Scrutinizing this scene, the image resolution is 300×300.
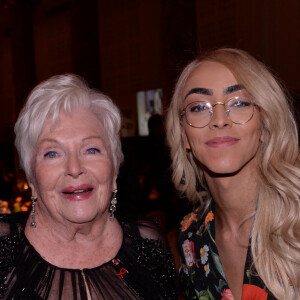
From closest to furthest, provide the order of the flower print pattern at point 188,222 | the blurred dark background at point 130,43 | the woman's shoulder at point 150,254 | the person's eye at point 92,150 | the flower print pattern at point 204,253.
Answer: the person's eye at point 92,150 → the woman's shoulder at point 150,254 → the flower print pattern at point 204,253 → the flower print pattern at point 188,222 → the blurred dark background at point 130,43

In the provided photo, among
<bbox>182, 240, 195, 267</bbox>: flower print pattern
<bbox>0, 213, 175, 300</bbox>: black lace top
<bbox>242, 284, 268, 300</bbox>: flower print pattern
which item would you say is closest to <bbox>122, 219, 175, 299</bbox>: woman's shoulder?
Answer: <bbox>0, 213, 175, 300</bbox>: black lace top

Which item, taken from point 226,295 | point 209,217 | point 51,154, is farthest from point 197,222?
point 51,154

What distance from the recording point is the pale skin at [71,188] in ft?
5.85

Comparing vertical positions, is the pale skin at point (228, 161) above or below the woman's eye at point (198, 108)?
below

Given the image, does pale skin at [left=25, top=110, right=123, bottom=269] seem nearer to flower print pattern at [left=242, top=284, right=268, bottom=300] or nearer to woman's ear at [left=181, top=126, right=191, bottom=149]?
woman's ear at [left=181, top=126, right=191, bottom=149]

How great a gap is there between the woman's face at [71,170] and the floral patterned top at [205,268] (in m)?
0.66

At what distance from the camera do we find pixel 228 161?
1.86m

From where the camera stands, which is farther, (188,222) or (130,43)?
(130,43)

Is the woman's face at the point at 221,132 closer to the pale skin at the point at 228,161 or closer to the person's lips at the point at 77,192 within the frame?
the pale skin at the point at 228,161

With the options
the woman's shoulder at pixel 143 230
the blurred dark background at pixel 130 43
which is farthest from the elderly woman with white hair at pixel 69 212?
the blurred dark background at pixel 130 43

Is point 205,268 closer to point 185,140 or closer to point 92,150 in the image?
point 185,140

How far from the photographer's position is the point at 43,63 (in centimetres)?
1406

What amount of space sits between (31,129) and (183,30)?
4.61 metres

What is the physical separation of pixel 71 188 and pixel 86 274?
418 mm
